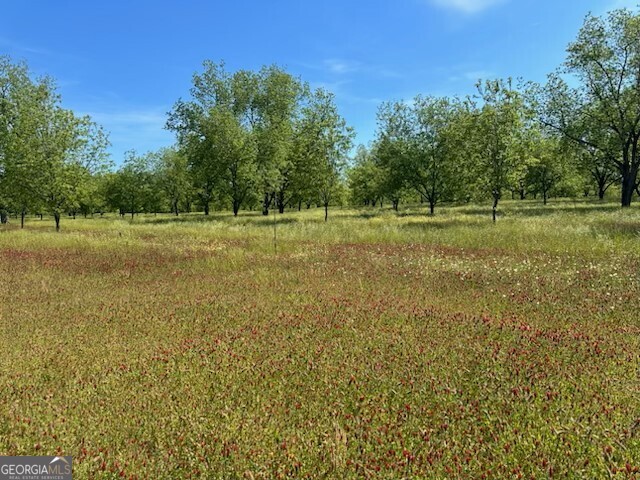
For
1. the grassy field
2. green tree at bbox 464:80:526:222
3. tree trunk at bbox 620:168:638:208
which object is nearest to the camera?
the grassy field

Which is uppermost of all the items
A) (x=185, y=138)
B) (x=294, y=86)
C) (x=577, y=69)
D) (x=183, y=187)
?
(x=294, y=86)

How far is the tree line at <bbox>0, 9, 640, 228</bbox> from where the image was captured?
2702 centimetres

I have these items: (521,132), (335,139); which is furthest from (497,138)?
(335,139)

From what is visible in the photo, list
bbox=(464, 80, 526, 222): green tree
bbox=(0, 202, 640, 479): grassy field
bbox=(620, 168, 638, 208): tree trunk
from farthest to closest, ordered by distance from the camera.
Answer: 1. bbox=(620, 168, 638, 208): tree trunk
2. bbox=(464, 80, 526, 222): green tree
3. bbox=(0, 202, 640, 479): grassy field

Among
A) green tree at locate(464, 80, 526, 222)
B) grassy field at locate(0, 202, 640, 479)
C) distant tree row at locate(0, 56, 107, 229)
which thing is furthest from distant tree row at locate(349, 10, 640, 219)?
distant tree row at locate(0, 56, 107, 229)

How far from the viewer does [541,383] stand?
4.23m

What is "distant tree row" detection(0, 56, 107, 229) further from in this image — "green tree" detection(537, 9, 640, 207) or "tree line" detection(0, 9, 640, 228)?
"green tree" detection(537, 9, 640, 207)

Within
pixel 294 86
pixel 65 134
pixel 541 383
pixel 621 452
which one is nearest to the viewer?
pixel 621 452

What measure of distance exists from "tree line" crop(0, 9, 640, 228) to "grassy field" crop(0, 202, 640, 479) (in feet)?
42.6

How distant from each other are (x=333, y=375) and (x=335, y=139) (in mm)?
33722

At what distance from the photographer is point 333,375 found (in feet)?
15.1

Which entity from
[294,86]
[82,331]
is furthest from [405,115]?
Answer: [82,331]

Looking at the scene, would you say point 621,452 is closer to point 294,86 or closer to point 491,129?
point 491,129

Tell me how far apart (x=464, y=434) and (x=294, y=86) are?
168ft
